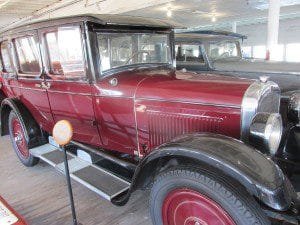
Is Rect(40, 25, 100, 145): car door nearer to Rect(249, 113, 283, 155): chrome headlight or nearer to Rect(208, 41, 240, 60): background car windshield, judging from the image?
Rect(249, 113, 283, 155): chrome headlight

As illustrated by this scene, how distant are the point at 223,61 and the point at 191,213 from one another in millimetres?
4695

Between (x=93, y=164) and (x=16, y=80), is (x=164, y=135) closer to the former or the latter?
(x=93, y=164)

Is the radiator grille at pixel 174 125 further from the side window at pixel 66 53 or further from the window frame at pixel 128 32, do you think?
the side window at pixel 66 53

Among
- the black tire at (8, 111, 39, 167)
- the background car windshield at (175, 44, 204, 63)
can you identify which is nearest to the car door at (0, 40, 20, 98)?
the black tire at (8, 111, 39, 167)

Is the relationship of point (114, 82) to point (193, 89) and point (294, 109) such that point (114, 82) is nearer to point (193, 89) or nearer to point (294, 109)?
point (193, 89)

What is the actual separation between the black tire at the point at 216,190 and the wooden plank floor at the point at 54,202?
88 centimetres

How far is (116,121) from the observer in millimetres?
2803

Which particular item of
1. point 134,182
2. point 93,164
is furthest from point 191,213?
point 93,164

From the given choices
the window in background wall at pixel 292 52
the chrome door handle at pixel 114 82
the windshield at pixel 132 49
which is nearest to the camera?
the chrome door handle at pixel 114 82

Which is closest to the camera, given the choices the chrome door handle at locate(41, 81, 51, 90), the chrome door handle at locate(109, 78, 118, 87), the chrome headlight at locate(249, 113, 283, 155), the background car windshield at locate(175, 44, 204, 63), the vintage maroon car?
the vintage maroon car

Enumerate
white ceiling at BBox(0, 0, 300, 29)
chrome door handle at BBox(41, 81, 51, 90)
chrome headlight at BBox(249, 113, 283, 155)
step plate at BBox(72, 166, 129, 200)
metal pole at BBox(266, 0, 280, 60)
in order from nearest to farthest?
chrome headlight at BBox(249, 113, 283, 155) < step plate at BBox(72, 166, 129, 200) < chrome door handle at BBox(41, 81, 51, 90) < metal pole at BBox(266, 0, 280, 60) < white ceiling at BBox(0, 0, 300, 29)

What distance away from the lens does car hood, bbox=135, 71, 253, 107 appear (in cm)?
217

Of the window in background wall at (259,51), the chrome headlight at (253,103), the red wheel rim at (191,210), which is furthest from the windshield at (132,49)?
the window in background wall at (259,51)

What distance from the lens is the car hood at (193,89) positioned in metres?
2.17
